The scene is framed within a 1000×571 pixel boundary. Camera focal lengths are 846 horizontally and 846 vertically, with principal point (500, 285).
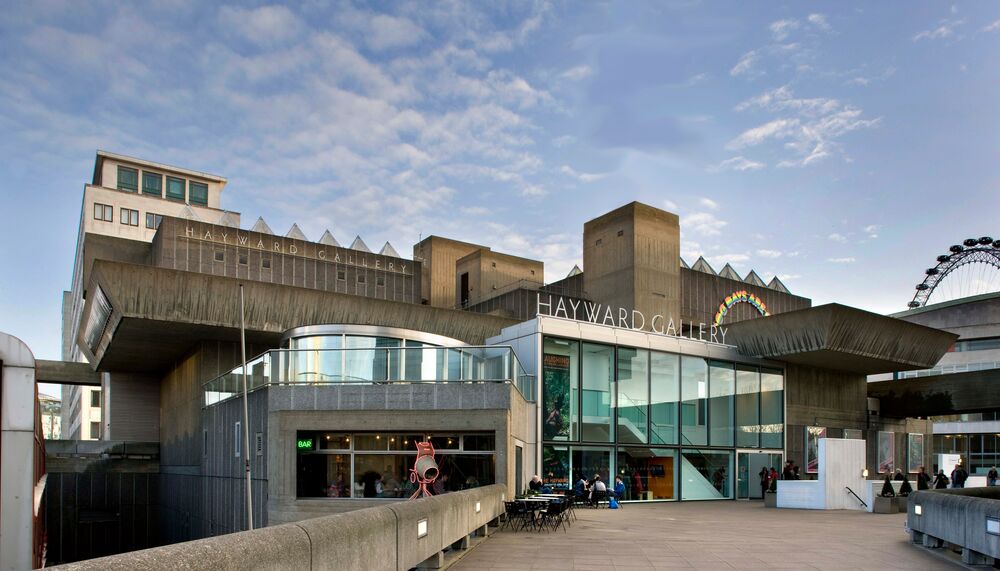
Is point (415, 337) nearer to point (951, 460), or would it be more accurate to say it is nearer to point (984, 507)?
point (984, 507)

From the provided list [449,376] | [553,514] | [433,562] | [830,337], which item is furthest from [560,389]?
[433,562]

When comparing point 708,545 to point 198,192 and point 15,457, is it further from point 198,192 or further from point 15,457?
point 198,192

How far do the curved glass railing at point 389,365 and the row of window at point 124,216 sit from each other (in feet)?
227

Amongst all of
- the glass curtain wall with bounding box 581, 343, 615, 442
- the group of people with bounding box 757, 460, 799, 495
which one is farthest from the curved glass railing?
the group of people with bounding box 757, 460, 799, 495

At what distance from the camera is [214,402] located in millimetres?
33219

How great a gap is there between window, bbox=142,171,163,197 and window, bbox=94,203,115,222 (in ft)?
18.2

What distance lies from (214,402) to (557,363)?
533 inches

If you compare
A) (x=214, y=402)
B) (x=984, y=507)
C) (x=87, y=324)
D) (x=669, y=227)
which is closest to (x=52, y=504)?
(x=87, y=324)

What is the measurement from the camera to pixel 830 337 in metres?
37.7

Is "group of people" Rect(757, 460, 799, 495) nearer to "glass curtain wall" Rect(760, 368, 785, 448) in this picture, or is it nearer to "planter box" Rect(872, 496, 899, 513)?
"glass curtain wall" Rect(760, 368, 785, 448)

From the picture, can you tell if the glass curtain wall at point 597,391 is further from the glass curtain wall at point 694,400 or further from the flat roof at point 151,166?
the flat roof at point 151,166

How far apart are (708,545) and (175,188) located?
298 feet

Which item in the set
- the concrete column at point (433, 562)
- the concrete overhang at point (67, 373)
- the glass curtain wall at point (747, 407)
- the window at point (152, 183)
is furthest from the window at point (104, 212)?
the concrete column at point (433, 562)

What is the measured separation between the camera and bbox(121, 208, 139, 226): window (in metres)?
89.9
